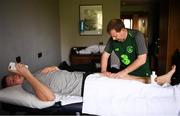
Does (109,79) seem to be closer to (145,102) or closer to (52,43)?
(145,102)

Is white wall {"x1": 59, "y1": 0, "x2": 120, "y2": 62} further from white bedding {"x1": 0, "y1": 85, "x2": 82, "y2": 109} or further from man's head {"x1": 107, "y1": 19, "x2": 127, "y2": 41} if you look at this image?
white bedding {"x1": 0, "y1": 85, "x2": 82, "y2": 109}

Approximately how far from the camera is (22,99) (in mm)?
1604

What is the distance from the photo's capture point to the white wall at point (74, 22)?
13.8ft

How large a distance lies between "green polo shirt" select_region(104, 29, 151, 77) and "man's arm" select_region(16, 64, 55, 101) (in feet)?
2.74

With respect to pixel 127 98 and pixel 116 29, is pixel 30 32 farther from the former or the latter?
pixel 127 98

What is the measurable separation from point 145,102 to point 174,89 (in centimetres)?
21

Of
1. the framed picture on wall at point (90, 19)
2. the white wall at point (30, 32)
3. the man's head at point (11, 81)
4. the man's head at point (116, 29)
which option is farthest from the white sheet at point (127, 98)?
the framed picture on wall at point (90, 19)

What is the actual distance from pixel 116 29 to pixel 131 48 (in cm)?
31

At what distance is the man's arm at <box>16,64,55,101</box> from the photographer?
60.1 inches

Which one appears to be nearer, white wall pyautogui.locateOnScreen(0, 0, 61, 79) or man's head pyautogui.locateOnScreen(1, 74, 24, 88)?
man's head pyautogui.locateOnScreen(1, 74, 24, 88)

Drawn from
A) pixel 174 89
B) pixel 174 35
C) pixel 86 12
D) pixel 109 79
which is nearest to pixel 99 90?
pixel 109 79

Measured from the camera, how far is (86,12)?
13.9 ft

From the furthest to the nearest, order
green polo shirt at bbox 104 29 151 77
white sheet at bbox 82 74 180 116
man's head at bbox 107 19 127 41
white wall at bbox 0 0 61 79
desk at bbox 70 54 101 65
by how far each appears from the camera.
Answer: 1. desk at bbox 70 54 101 65
2. white wall at bbox 0 0 61 79
3. green polo shirt at bbox 104 29 151 77
4. man's head at bbox 107 19 127 41
5. white sheet at bbox 82 74 180 116

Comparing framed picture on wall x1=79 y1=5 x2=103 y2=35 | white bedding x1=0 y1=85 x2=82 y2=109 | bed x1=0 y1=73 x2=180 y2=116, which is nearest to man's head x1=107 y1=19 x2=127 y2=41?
bed x1=0 y1=73 x2=180 y2=116
